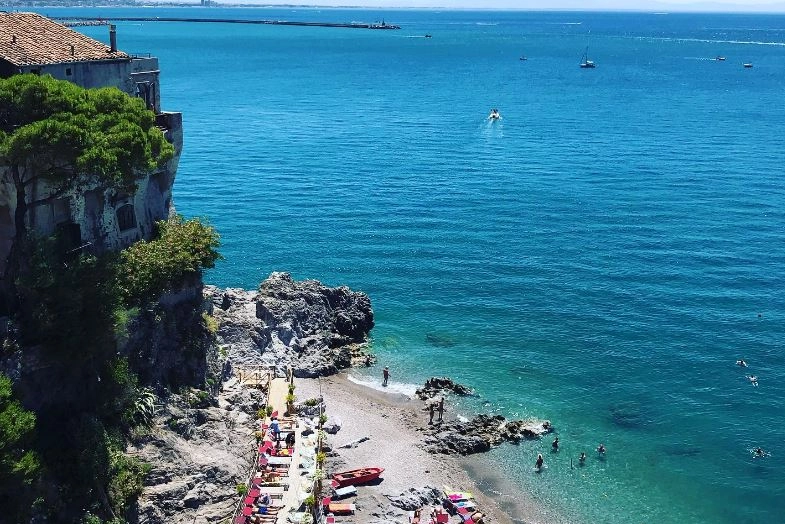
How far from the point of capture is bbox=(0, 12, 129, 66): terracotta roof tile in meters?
42.2

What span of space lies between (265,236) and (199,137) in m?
45.0

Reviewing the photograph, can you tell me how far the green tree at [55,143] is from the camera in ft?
120

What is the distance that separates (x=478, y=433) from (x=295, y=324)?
1686 cm

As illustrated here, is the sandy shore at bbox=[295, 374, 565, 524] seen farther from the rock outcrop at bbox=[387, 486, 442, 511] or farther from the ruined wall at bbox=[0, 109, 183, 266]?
the ruined wall at bbox=[0, 109, 183, 266]

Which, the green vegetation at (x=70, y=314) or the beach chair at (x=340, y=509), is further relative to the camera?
the beach chair at (x=340, y=509)

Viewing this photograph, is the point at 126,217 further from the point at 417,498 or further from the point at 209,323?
the point at 417,498

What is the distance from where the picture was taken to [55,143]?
36844 mm

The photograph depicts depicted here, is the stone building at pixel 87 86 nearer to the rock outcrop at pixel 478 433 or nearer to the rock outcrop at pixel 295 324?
the rock outcrop at pixel 295 324

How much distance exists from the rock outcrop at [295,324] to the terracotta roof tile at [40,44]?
58.5 ft

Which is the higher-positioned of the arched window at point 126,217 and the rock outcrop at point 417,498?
the arched window at point 126,217

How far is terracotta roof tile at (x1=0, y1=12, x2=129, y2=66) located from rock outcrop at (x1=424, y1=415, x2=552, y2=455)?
30.5 metres

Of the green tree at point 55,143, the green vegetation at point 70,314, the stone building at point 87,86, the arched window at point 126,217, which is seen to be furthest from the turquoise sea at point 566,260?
the green tree at point 55,143

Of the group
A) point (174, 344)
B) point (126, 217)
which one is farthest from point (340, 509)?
point (126, 217)

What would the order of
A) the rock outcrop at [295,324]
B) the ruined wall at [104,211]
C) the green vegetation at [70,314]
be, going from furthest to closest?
the rock outcrop at [295,324], the ruined wall at [104,211], the green vegetation at [70,314]
